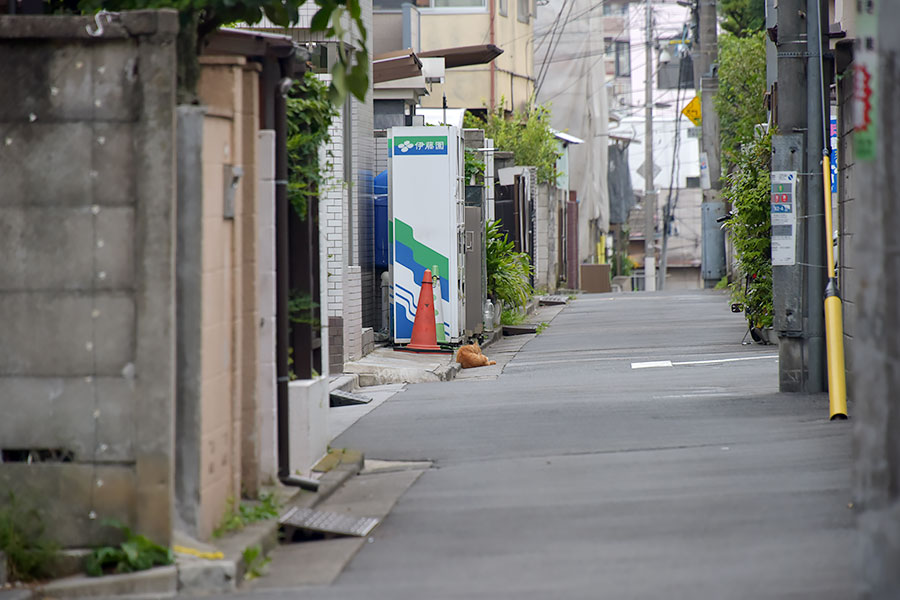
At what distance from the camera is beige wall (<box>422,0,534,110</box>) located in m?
33.0

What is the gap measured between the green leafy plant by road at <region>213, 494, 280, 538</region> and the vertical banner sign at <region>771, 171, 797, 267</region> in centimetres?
667

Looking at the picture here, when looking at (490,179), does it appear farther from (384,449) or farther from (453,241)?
(384,449)

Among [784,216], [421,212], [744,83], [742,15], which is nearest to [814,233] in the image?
[784,216]

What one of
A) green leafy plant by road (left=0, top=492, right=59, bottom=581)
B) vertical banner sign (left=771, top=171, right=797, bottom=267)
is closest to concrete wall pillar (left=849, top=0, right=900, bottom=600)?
green leafy plant by road (left=0, top=492, right=59, bottom=581)

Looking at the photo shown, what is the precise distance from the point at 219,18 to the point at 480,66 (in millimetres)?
28056

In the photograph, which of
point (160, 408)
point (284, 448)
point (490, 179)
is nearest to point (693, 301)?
point (490, 179)

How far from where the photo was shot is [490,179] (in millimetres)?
Result: 23078

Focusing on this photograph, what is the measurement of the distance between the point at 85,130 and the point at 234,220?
115cm

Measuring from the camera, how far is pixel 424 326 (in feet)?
57.1

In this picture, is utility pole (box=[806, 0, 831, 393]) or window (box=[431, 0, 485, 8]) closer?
utility pole (box=[806, 0, 831, 393])

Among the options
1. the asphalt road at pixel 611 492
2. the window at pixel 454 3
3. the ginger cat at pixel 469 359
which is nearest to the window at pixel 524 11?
the window at pixel 454 3

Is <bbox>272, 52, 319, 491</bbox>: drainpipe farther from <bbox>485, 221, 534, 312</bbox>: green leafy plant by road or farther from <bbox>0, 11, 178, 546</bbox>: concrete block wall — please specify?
<bbox>485, 221, 534, 312</bbox>: green leafy plant by road

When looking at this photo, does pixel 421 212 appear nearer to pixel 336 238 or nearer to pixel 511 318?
pixel 336 238

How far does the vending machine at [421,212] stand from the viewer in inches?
683
